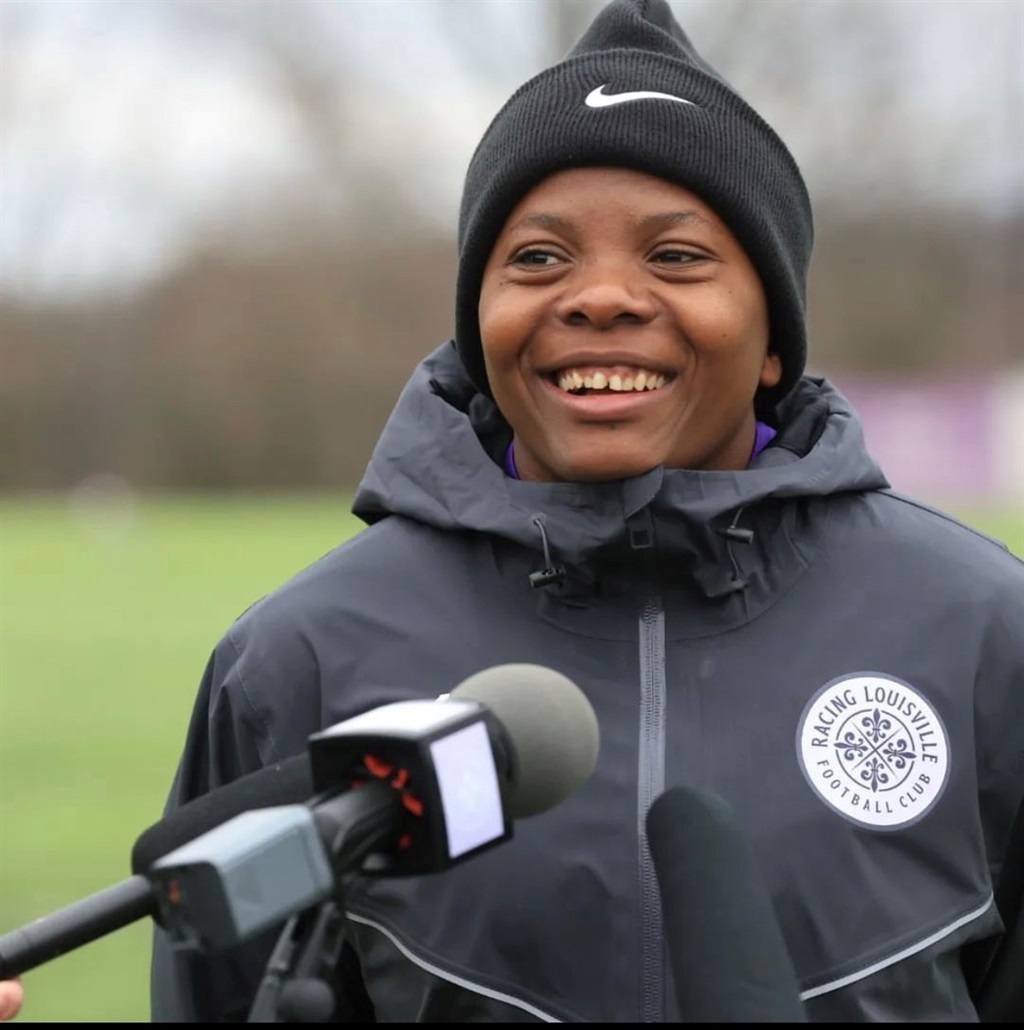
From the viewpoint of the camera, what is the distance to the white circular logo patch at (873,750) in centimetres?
211

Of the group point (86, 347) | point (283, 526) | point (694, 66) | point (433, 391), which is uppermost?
point (694, 66)

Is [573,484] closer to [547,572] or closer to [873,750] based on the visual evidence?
[547,572]

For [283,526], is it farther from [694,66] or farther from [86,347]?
Answer: [694,66]

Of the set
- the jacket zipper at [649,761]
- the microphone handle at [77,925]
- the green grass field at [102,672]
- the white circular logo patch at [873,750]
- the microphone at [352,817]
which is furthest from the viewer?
the green grass field at [102,672]

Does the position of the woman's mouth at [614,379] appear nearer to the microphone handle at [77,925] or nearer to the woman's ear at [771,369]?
the woman's ear at [771,369]

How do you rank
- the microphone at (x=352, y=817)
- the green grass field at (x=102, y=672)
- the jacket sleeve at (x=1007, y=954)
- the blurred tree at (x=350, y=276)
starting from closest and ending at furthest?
the microphone at (x=352, y=817), the jacket sleeve at (x=1007, y=954), the green grass field at (x=102, y=672), the blurred tree at (x=350, y=276)

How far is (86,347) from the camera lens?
25953 mm

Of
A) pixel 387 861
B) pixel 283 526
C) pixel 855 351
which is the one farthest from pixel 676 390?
pixel 855 351

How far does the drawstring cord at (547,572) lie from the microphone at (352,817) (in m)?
0.66

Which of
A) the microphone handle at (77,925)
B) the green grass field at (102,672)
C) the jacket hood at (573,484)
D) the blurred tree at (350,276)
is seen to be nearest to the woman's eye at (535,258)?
the jacket hood at (573,484)

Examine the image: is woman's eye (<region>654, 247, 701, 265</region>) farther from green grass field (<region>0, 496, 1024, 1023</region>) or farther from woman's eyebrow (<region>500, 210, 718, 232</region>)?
green grass field (<region>0, 496, 1024, 1023</region>)

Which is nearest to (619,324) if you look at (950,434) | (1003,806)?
(1003,806)

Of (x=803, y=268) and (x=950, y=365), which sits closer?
(x=803, y=268)

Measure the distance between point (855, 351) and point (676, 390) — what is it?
29.5 m
